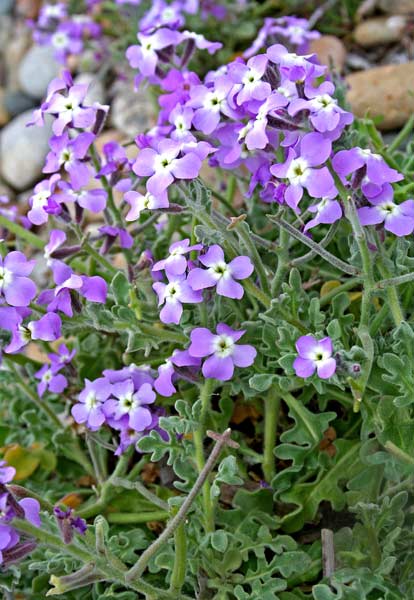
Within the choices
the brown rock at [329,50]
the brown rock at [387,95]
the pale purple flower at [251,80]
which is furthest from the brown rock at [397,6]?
the pale purple flower at [251,80]

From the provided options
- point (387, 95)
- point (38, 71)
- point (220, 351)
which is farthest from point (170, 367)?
point (38, 71)

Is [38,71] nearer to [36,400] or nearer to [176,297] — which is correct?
[36,400]

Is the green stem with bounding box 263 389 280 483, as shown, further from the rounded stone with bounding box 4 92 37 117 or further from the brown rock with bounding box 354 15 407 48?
the rounded stone with bounding box 4 92 37 117

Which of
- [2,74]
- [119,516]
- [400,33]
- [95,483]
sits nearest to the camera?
[119,516]

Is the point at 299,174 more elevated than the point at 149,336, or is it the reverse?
the point at 299,174

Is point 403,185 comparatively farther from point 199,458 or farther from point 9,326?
point 9,326

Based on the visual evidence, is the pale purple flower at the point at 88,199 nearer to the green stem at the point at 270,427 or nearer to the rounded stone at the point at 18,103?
the green stem at the point at 270,427

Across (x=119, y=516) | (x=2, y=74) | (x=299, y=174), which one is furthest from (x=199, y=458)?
(x=2, y=74)

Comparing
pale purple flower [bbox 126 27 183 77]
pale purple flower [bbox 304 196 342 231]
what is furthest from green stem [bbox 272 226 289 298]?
pale purple flower [bbox 126 27 183 77]
